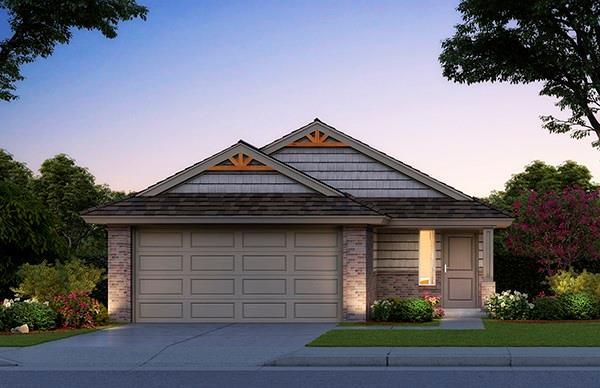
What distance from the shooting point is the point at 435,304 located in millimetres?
28281

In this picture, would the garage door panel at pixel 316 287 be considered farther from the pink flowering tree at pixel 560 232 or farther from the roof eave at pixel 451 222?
the pink flowering tree at pixel 560 232

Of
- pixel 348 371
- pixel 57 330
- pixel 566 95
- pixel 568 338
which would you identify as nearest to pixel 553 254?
pixel 566 95

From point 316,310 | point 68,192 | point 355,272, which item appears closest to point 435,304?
point 355,272

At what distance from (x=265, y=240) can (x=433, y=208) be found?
524 cm

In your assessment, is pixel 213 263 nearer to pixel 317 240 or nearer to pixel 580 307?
pixel 317 240

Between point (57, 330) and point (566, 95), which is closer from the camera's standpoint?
point (57, 330)

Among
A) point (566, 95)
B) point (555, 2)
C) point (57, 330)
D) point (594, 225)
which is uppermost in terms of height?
point (555, 2)

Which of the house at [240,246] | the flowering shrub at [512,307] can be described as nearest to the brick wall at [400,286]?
the house at [240,246]

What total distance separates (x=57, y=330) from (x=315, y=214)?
6924mm

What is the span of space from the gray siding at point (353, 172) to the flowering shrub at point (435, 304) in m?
3.01

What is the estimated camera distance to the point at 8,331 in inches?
890

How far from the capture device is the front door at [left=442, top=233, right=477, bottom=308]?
2920 centimetres

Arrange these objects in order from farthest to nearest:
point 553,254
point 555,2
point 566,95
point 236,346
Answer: point 553,254 < point 566,95 < point 555,2 < point 236,346

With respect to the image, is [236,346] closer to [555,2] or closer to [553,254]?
[555,2]
